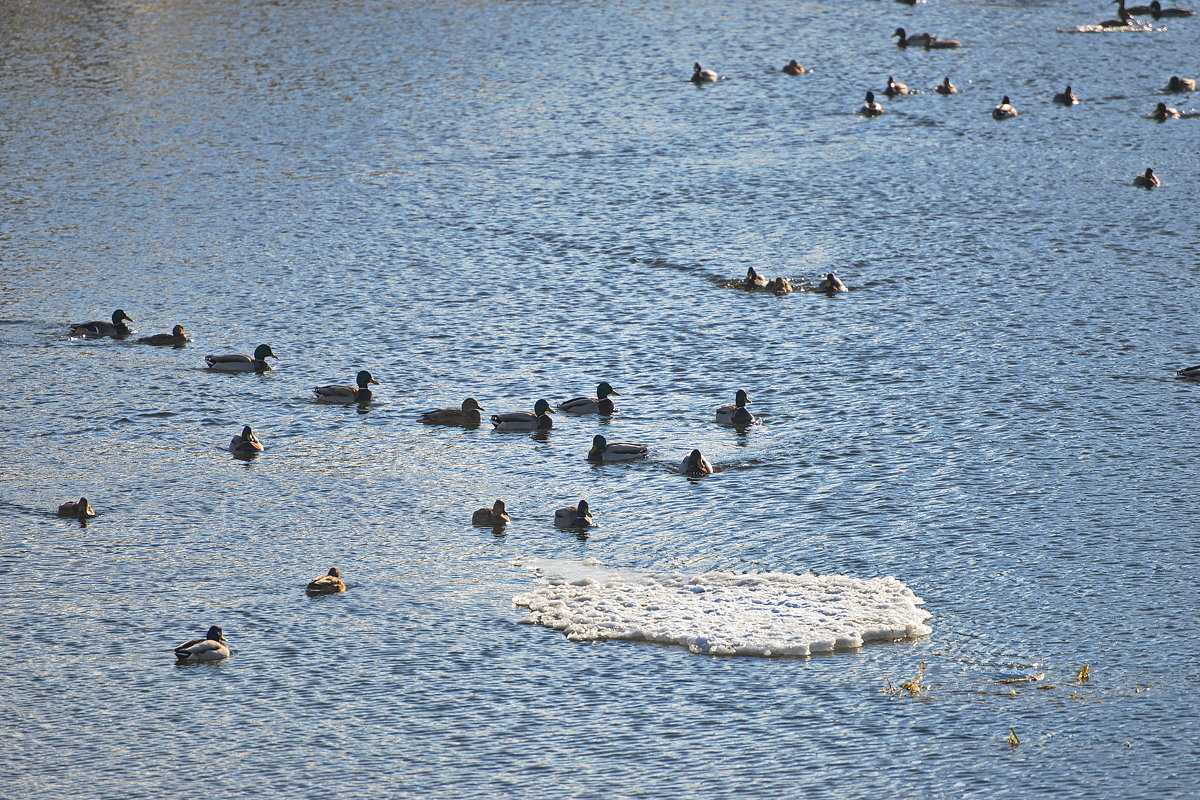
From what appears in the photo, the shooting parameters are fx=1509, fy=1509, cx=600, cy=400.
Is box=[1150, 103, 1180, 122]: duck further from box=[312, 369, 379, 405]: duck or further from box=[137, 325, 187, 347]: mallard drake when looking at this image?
box=[137, 325, 187, 347]: mallard drake

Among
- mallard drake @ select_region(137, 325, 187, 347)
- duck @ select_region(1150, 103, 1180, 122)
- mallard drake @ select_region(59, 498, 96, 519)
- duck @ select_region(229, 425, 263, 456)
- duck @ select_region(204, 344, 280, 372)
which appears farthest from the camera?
duck @ select_region(1150, 103, 1180, 122)

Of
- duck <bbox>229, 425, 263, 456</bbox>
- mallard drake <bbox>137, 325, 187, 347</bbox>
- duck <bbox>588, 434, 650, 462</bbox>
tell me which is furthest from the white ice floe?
mallard drake <bbox>137, 325, 187, 347</bbox>

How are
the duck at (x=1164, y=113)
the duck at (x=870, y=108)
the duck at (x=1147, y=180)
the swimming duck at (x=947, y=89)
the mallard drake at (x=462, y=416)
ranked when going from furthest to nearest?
the swimming duck at (x=947, y=89)
the duck at (x=870, y=108)
the duck at (x=1164, y=113)
the duck at (x=1147, y=180)
the mallard drake at (x=462, y=416)

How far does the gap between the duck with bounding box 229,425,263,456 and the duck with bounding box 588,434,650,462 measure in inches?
240

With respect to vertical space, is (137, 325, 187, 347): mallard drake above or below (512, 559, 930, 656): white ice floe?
above

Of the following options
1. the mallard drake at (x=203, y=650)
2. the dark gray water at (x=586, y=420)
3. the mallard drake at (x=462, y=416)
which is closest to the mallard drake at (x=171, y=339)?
the dark gray water at (x=586, y=420)

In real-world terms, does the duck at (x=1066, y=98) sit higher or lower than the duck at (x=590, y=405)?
higher

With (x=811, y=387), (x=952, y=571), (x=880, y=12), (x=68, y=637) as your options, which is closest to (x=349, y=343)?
(x=811, y=387)

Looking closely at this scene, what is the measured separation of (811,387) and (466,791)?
14.8 metres

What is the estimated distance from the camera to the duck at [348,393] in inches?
1172

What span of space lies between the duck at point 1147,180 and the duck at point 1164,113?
302 inches

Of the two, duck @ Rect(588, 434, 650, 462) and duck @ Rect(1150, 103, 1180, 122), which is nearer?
duck @ Rect(588, 434, 650, 462)

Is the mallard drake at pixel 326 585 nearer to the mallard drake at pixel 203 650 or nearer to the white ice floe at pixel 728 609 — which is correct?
the mallard drake at pixel 203 650

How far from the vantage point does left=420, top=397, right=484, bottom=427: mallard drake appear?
2889 centimetres
